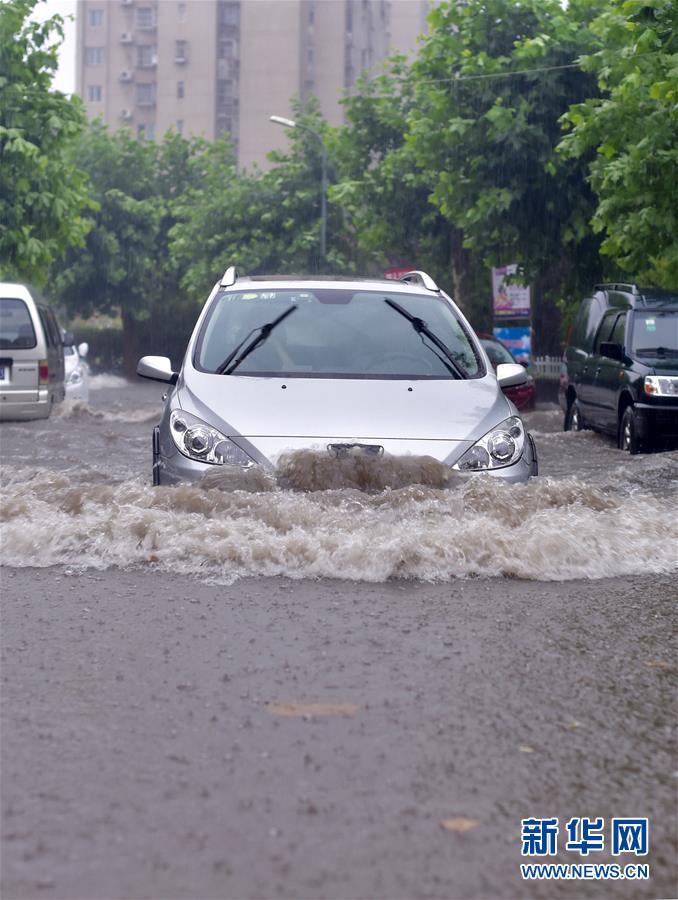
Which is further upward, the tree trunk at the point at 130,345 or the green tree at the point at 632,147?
the green tree at the point at 632,147

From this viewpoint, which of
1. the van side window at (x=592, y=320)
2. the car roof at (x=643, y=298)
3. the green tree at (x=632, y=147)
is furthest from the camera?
the van side window at (x=592, y=320)

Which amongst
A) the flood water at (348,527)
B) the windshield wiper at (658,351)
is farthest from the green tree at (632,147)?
the flood water at (348,527)

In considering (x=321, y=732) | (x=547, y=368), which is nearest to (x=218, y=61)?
(x=547, y=368)

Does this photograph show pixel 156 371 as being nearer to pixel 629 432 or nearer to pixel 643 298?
pixel 629 432

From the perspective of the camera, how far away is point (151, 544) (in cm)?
752

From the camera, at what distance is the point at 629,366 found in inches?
681

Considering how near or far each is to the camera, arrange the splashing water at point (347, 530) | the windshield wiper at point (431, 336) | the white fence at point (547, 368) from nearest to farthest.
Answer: the splashing water at point (347, 530), the windshield wiper at point (431, 336), the white fence at point (547, 368)

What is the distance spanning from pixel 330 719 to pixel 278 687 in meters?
0.43

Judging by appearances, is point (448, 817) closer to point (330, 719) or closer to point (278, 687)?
point (330, 719)

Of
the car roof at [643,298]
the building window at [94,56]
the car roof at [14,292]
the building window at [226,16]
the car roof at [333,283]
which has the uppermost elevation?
the building window at [226,16]

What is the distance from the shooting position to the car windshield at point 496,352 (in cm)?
2378

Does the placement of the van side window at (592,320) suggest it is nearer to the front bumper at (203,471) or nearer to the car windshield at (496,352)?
the car windshield at (496,352)

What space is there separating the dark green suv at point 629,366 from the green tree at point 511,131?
27.4ft

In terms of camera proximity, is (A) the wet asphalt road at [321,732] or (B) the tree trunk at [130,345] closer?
(A) the wet asphalt road at [321,732]
